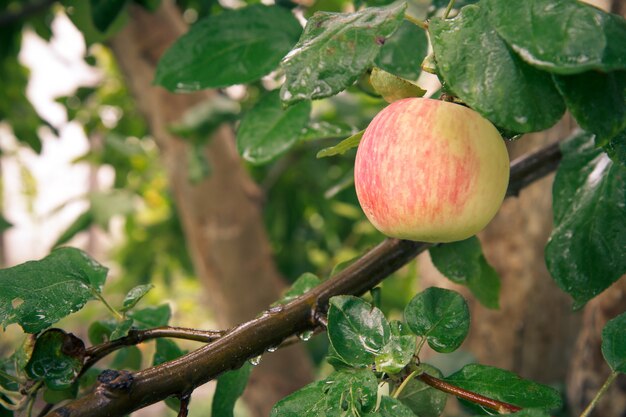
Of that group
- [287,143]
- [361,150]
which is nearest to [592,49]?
[361,150]

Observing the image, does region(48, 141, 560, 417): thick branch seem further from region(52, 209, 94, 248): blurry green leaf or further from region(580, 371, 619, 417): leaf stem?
region(52, 209, 94, 248): blurry green leaf

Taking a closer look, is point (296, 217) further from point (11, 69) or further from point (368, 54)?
point (368, 54)

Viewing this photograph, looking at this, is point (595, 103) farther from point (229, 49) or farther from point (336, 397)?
point (229, 49)

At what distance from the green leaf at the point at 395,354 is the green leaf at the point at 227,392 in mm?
170

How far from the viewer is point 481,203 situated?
0.42 meters

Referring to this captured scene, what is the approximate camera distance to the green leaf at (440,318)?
0.44m

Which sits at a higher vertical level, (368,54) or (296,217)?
(368,54)

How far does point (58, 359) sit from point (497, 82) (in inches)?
13.2

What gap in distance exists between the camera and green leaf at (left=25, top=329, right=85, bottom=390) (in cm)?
47

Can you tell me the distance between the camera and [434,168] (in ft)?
1.34

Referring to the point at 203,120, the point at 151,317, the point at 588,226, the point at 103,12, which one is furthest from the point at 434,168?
the point at 203,120

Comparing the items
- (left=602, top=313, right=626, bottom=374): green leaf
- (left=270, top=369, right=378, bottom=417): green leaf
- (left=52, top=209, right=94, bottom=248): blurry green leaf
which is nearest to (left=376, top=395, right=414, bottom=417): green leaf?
(left=270, top=369, right=378, bottom=417): green leaf

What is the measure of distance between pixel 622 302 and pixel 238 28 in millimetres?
557

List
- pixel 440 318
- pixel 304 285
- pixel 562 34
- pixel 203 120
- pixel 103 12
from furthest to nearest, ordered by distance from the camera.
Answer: pixel 203 120 → pixel 103 12 → pixel 304 285 → pixel 440 318 → pixel 562 34
